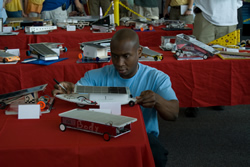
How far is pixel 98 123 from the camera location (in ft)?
4.43

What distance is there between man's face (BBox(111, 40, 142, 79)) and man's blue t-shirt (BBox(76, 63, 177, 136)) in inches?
3.6

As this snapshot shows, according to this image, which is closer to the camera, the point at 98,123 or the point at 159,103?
the point at 98,123

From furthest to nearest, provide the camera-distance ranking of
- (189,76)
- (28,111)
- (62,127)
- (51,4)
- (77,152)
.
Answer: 1. (51,4)
2. (189,76)
3. (28,111)
4. (62,127)
5. (77,152)

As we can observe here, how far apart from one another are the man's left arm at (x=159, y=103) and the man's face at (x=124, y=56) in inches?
8.7

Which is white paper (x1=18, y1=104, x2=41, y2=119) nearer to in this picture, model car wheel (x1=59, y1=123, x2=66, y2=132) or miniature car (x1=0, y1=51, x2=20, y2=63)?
model car wheel (x1=59, y1=123, x2=66, y2=132)

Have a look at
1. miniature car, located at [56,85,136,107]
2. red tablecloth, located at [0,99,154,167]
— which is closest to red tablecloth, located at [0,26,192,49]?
miniature car, located at [56,85,136,107]

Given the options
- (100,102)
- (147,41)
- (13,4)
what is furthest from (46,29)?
(100,102)

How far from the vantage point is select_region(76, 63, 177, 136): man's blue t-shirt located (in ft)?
6.16

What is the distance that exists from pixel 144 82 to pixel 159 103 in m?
0.28

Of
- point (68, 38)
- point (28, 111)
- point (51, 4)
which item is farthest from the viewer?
point (51, 4)

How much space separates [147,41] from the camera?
404 centimetres

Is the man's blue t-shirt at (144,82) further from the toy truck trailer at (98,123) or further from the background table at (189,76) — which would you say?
the background table at (189,76)

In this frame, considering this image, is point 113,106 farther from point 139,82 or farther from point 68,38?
point 68,38

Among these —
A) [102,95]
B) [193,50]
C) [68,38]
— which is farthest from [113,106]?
[68,38]
